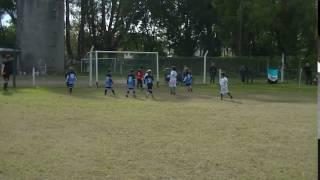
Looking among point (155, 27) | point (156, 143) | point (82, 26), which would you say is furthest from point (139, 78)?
point (155, 27)

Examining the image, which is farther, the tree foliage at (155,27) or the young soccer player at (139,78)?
the tree foliage at (155,27)

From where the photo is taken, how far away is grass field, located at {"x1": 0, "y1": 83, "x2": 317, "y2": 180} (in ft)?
30.1

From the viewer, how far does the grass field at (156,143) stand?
9.16m

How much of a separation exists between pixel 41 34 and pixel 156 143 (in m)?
43.9

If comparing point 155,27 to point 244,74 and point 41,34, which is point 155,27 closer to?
point 41,34

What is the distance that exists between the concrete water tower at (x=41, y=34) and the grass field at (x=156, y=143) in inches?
1325

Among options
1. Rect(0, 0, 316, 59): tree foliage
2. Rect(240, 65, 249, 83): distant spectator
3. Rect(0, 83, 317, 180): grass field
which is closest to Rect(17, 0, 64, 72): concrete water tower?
Rect(0, 0, 316, 59): tree foliage

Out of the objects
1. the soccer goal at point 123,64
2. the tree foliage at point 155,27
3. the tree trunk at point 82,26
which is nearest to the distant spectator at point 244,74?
the soccer goal at point 123,64

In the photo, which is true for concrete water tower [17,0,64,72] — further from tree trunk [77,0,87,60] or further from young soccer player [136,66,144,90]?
young soccer player [136,66,144,90]

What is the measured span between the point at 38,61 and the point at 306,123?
41720mm

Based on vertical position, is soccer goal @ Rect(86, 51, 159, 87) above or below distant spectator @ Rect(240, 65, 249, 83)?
above

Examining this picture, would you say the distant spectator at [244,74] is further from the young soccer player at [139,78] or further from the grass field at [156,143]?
the grass field at [156,143]

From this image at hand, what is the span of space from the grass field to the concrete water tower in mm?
33664

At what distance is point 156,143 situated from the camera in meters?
12.2
